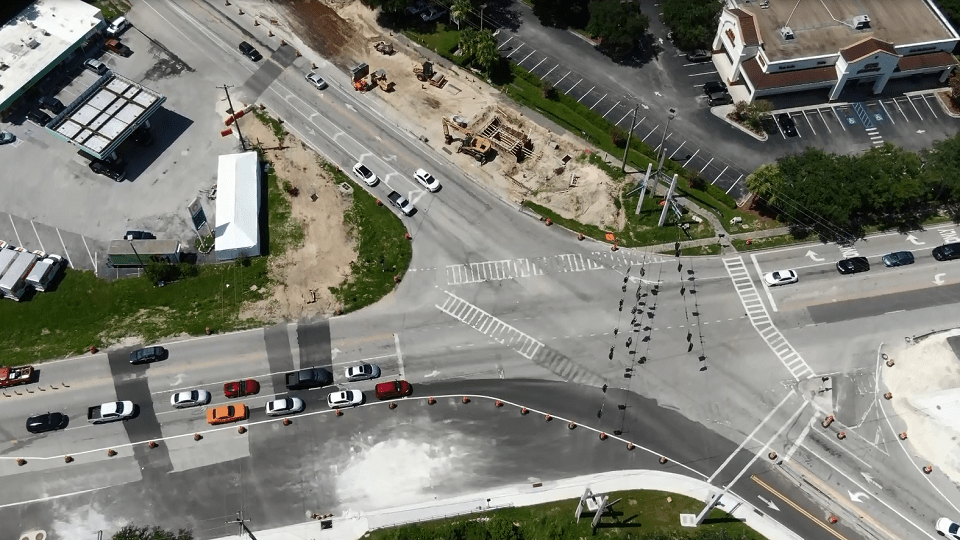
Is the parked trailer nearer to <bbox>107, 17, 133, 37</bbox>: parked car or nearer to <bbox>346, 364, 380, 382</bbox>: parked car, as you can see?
<bbox>346, 364, 380, 382</bbox>: parked car

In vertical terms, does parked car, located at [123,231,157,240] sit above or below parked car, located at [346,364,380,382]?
above

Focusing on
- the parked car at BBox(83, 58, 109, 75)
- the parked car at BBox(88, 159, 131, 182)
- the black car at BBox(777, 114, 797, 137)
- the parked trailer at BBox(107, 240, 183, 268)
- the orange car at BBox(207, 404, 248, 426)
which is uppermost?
the black car at BBox(777, 114, 797, 137)

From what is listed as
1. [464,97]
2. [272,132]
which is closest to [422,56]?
[464,97]

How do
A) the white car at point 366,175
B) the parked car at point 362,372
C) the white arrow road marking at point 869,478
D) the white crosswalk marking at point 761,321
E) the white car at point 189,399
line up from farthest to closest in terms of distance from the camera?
the white car at point 366,175 → the white crosswalk marking at point 761,321 → the parked car at point 362,372 → the white car at point 189,399 → the white arrow road marking at point 869,478

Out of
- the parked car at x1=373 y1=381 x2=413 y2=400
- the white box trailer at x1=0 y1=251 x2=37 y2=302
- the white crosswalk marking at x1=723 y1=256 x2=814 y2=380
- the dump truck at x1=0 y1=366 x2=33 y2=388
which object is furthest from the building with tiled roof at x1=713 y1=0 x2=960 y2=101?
the dump truck at x1=0 y1=366 x2=33 y2=388

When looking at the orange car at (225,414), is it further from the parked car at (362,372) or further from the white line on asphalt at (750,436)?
the white line on asphalt at (750,436)

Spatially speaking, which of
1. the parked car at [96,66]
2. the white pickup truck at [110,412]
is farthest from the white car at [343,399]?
the parked car at [96,66]

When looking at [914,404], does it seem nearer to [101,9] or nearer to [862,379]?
[862,379]

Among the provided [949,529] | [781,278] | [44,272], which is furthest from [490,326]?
[44,272]
